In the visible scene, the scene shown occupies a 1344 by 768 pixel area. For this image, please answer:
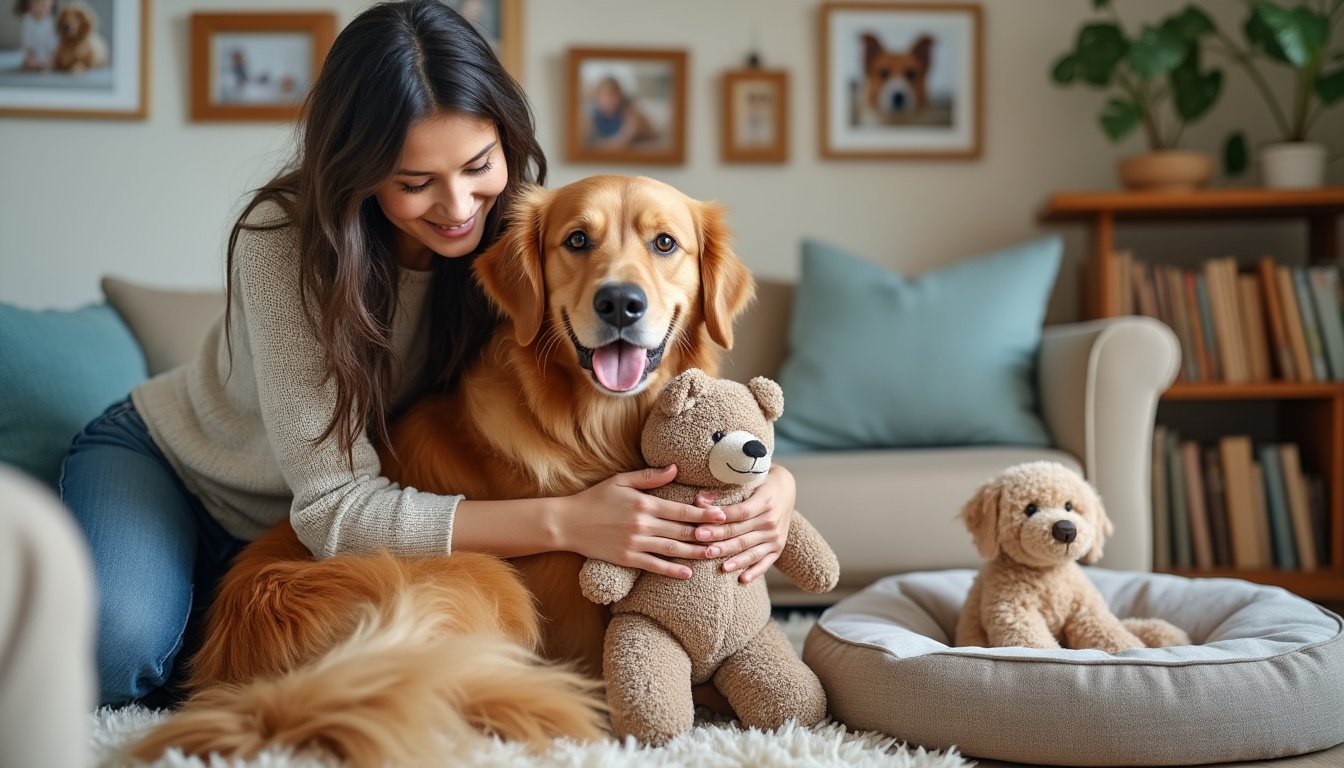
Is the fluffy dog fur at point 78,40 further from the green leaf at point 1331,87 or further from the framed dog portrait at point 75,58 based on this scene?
the green leaf at point 1331,87

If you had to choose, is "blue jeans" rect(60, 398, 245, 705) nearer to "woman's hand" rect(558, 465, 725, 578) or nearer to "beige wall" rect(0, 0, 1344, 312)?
"woman's hand" rect(558, 465, 725, 578)

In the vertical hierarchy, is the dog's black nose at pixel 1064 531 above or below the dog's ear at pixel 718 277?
below

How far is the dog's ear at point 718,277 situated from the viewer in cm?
147

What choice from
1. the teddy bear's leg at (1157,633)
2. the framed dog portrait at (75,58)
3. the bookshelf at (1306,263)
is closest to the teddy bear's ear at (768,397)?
the teddy bear's leg at (1157,633)

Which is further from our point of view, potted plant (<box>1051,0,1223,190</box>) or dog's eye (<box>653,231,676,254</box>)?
potted plant (<box>1051,0,1223,190</box>)

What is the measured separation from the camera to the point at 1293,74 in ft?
10.3

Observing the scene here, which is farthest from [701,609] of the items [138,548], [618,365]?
[138,548]

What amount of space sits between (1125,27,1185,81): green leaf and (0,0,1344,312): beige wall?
482 mm

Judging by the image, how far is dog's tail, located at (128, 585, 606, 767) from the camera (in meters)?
1.04

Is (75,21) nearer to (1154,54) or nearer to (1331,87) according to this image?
(1154,54)

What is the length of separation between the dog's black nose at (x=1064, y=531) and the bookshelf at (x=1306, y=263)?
4.91 ft

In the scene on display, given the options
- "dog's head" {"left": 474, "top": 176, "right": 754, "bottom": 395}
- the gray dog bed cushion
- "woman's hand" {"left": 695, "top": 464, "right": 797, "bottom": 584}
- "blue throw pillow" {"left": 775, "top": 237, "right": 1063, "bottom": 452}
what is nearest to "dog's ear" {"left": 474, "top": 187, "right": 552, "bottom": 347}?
"dog's head" {"left": 474, "top": 176, "right": 754, "bottom": 395}

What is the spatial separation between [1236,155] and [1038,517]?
2.11 metres

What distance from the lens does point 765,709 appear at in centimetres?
133
